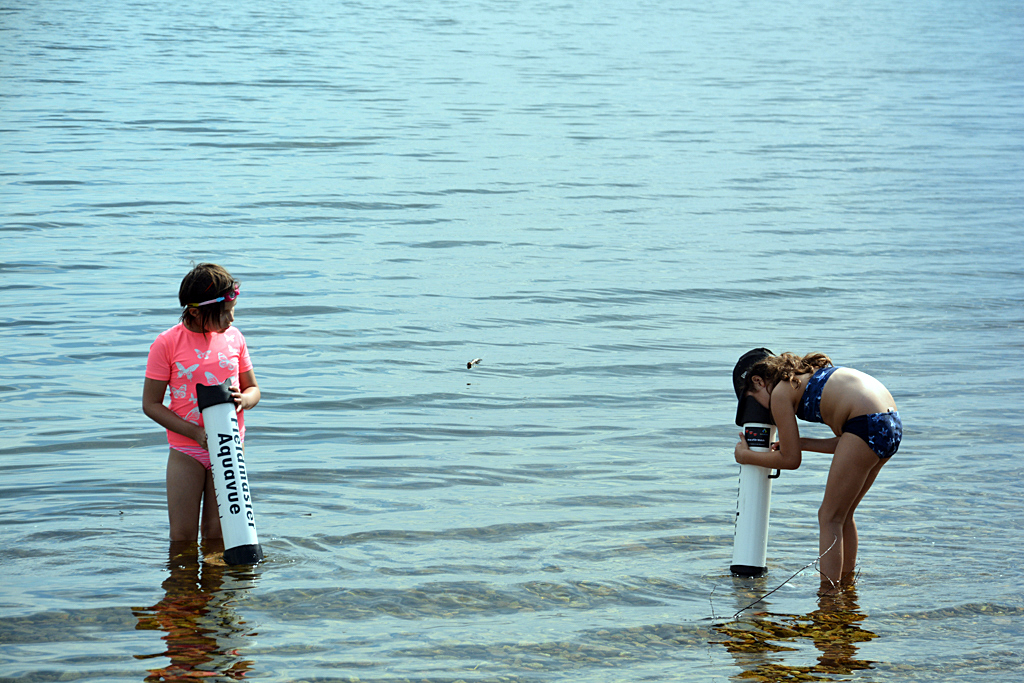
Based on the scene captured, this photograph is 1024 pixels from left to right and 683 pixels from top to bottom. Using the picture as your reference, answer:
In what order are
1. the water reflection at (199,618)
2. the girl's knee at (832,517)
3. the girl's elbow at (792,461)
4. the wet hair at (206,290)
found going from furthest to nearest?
the girl's knee at (832,517), the girl's elbow at (792,461), the wet hair at (206,290), the water reflection at (199,618)

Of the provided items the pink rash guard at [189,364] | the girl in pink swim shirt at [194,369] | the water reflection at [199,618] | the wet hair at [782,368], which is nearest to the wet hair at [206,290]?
the girl in pink swim shirt at [194,369]

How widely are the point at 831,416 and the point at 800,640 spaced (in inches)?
43.7

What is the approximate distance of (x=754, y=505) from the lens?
572 centimetres

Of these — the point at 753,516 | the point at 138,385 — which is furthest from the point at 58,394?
the point at 753,516

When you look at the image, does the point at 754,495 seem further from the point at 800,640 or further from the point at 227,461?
the point at 227,461

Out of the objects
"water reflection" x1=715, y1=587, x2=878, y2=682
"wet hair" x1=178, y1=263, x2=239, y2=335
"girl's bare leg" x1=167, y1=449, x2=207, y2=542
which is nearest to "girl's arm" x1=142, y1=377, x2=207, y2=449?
"girl's bare leg" x1=167, y1=449, x2=207, y2=542

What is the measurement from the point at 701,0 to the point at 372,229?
67384 mm

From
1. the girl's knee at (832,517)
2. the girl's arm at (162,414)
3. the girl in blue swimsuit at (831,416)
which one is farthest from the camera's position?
the girl's knee at (832,517)

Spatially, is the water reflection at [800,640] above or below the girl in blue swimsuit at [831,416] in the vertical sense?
below

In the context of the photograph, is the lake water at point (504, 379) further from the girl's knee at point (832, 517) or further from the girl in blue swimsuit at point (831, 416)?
the girl in blue swimsuit at point (831, 416)

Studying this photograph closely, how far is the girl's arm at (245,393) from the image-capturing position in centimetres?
539

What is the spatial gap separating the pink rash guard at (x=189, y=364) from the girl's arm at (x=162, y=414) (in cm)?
4

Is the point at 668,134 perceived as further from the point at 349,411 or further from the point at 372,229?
the point at 349,411

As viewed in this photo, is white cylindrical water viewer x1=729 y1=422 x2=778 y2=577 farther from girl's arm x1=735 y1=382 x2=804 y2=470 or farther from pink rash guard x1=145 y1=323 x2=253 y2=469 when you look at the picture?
pink rash guard x1=145 y1=323 x2=253 y2=469
